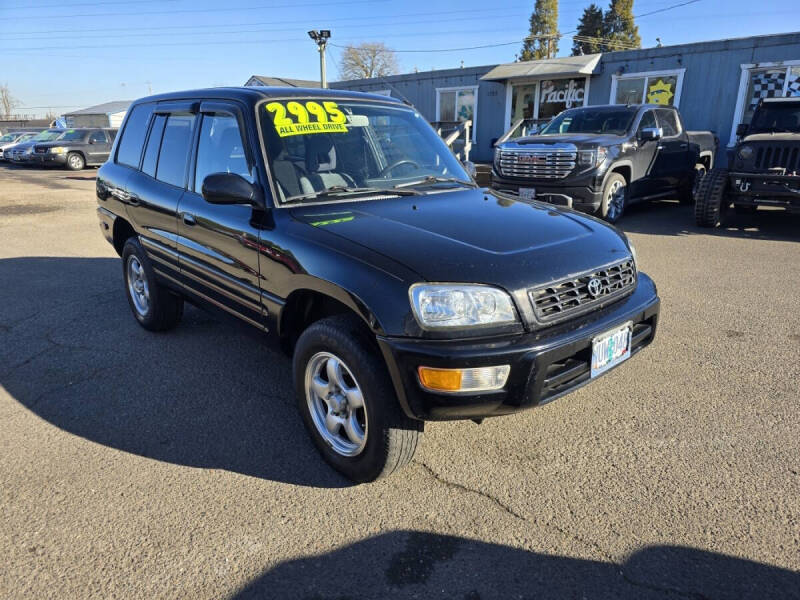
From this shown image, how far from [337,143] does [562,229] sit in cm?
140

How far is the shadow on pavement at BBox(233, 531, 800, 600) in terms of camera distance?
2.01m

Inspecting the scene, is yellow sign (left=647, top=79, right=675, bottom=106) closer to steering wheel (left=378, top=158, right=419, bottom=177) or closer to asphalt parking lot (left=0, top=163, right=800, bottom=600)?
asphalt parking lot (left=0, top=163, right=800, bottom=600)

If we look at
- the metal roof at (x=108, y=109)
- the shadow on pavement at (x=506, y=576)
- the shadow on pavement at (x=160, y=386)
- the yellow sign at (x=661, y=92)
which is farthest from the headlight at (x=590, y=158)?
the metal roof at (x=108, y=109)

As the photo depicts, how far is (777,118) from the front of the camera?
8750 millimetres

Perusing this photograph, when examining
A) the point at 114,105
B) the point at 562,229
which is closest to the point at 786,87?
the point at 562,229

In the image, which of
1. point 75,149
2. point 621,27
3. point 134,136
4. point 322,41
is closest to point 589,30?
point 621,27

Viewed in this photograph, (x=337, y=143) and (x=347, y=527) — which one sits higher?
(x=337, y=143)

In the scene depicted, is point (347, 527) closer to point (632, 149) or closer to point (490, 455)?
point (490, 455)

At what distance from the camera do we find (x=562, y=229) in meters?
2.83

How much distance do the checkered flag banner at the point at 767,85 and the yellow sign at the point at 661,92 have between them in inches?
81.4

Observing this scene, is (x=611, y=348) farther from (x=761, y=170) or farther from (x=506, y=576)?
(x=761, y=170)

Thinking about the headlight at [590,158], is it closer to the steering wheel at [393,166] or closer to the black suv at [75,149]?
the steering wheel at [393,166]

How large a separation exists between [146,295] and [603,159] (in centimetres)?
695

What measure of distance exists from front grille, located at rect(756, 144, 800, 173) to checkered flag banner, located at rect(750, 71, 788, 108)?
7354 mm
